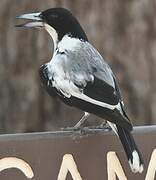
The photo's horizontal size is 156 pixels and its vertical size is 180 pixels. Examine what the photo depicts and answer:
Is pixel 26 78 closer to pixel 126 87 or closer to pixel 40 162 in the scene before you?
pixel 126 87

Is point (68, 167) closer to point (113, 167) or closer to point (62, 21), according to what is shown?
point (113, 167)

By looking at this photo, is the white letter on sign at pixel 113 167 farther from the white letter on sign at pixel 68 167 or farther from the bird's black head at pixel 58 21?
the bird's black head at pixel 58 21

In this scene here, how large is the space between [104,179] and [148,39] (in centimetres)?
335

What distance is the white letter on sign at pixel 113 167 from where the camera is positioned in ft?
10.1

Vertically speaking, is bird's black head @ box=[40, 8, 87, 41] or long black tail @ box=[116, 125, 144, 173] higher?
bird's black head @ box=[40, 8, 87, 41]

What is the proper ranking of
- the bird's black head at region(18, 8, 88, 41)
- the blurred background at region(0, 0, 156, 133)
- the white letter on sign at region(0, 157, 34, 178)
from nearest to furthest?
1. the white letter on sign at region(0, 157, 34, 178)
2. the bird's black head at region(18, 8, 88, 41)
3. the blurred background at region(0, 0, 156, 133)

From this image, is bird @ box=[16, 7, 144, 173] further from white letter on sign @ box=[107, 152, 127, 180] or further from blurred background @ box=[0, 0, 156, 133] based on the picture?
blurred background @ box=[0, 0, 156, 133]

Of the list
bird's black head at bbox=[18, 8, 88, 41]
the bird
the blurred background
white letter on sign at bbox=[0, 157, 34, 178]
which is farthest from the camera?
the blurred background

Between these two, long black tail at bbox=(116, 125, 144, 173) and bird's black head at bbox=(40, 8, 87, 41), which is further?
bird's black head at bbox=(40, 8, 87, 41)

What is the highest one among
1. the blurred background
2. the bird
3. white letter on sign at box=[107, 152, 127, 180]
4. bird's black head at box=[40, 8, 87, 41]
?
bird's black head at box=[40, 8, 87, 41]

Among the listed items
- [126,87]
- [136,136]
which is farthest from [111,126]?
[126,87]

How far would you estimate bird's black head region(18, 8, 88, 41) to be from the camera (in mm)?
3785

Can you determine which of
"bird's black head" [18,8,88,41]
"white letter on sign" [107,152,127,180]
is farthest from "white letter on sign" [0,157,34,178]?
"bird's black head" [18,8,88,41]

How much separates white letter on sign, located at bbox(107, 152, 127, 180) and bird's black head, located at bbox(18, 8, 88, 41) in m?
0.85
